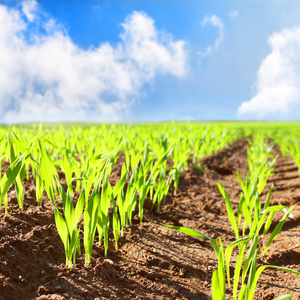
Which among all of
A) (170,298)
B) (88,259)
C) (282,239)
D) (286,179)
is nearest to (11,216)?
(88,259)

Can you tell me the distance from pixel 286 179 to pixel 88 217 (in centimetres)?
380

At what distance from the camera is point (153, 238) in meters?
1.84

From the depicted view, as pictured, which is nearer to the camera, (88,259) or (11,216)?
(88,259)

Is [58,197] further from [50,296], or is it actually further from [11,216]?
[50,296]

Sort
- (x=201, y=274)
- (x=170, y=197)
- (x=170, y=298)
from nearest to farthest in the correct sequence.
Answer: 1. (x=170, y=298)
2. (x=201, y=274)
3. (x=170, y=197)

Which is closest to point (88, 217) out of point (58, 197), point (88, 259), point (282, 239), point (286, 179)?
point (88, 259)

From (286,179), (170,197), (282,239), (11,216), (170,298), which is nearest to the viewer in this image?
(170,298)

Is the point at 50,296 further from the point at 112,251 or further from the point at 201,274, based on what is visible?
the point at 201,274

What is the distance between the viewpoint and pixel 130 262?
1.55m

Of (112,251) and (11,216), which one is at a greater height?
(11,216)

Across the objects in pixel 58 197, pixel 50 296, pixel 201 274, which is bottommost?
pixel 201 274

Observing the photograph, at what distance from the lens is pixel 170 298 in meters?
1.30

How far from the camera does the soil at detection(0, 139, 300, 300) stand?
1247 millimetres

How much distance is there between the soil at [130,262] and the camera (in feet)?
4.09
